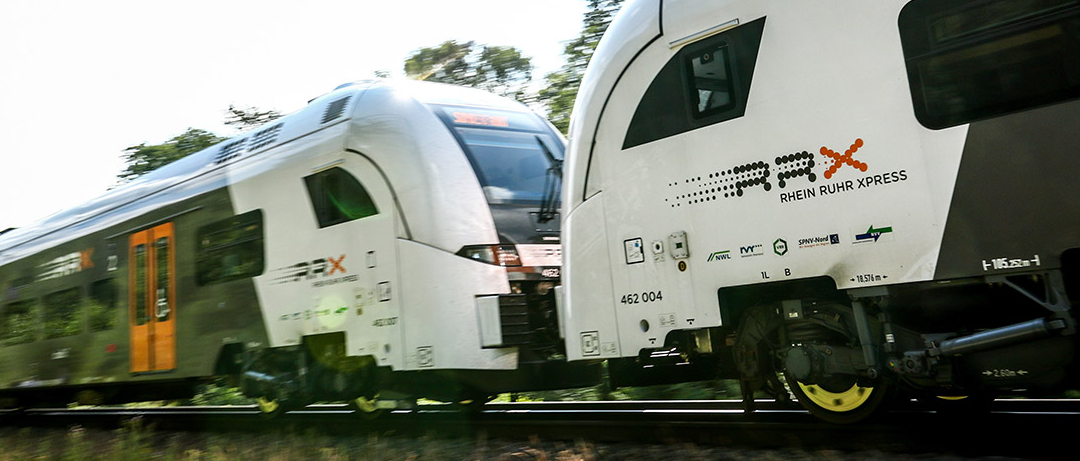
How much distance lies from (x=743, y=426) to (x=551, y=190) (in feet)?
9.48

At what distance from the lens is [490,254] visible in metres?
6.80

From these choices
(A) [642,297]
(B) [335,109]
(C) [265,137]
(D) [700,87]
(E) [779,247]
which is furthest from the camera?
(C) [265,137]

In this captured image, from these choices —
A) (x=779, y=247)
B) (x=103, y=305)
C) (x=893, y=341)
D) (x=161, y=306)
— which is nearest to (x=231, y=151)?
(x=161, y=306)

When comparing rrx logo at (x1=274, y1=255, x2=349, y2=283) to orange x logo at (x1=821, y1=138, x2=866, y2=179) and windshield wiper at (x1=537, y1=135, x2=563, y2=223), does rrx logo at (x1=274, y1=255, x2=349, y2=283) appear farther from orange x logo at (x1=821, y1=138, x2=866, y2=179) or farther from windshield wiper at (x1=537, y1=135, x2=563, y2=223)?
orange x logo at (x1=821, y1=138, x2=866, y2=179)

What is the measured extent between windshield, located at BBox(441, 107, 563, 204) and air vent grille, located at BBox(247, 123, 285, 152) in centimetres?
205

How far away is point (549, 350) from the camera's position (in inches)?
271

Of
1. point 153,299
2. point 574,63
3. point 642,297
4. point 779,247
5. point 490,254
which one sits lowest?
point 642,297

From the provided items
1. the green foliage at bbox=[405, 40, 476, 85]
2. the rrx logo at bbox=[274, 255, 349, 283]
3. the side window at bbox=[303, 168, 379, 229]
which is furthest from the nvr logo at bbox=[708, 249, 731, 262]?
the green foliage at bbox=[405, 40, 476, 85]

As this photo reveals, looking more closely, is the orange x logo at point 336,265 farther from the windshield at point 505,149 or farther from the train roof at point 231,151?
the windshield at point 505,149

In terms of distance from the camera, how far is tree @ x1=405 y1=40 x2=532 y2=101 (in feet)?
61.9

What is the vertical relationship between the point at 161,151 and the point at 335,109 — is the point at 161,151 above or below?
above

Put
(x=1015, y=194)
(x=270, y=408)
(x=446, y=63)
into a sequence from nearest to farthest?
1. (x=1015, y=194)
2. (x=270, y=408)
3. (x=446, y=63)

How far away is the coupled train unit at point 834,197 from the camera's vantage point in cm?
404

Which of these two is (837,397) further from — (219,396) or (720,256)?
(219,396)
